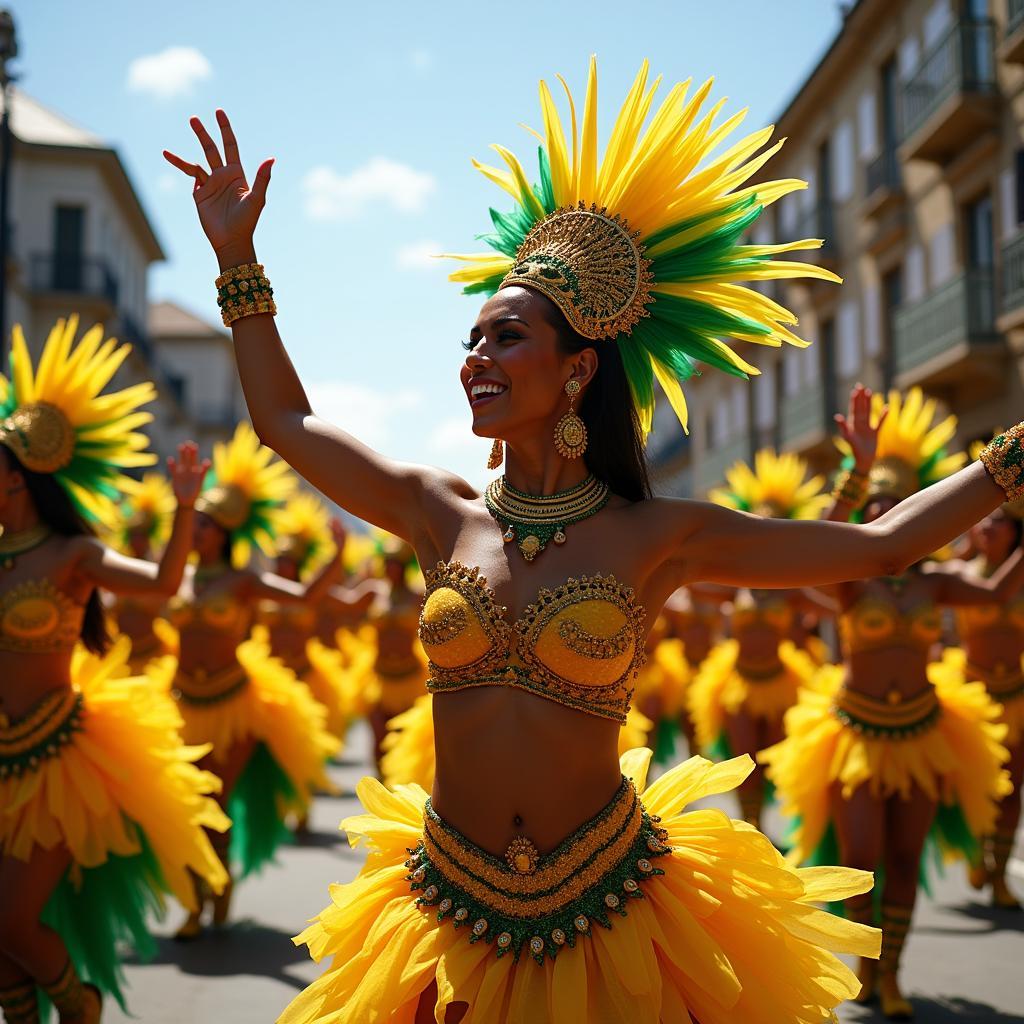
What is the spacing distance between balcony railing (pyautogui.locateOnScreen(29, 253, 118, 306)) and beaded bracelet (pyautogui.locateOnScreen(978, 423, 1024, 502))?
36.7 m

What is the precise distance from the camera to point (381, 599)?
12289 millimetres

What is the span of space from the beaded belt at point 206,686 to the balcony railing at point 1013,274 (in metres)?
14.7

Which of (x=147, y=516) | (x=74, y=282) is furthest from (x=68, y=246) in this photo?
(x=147, y=516)

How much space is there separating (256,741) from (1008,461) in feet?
20.5

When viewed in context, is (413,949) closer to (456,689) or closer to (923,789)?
(456,689)

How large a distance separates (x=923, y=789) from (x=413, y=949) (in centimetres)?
413

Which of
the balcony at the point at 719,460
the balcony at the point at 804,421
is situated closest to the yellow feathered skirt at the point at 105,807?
the balcony at the point at 804,421

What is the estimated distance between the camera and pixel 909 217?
24.6m

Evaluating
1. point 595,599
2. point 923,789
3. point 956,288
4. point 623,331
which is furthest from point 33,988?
point 956,288

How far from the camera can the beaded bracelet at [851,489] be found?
4.98 meters

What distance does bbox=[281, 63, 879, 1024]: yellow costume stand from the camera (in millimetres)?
3094

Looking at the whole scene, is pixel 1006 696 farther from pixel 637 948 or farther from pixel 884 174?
pixel 884 174

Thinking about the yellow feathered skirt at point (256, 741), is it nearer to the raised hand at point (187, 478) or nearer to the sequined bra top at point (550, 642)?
the raised hand at point (187, 478)

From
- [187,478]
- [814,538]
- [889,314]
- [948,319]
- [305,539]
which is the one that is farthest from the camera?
[889,314]
